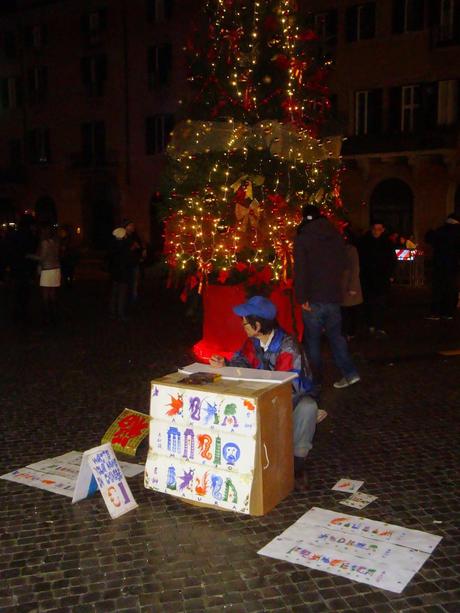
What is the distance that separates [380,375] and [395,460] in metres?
2.78

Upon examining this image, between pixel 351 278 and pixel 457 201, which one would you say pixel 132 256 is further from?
pixel 457 201

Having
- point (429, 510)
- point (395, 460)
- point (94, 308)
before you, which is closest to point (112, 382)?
point (395, 460)

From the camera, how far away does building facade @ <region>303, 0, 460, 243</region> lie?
22250 millimetres

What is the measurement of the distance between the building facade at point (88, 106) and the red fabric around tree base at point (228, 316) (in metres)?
21.2

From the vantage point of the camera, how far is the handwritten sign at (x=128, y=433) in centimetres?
526

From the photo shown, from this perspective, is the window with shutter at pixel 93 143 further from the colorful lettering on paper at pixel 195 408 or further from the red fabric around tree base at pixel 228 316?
the colorful lettering on paper at pixel 195 408

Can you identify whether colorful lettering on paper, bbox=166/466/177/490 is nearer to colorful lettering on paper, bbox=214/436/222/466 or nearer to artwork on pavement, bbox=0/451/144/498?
A: colorful lettering on paper, bbox=214/436/222/466

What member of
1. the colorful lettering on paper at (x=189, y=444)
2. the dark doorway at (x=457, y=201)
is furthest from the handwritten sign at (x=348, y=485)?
the dark doorway at (x=457, y=201)

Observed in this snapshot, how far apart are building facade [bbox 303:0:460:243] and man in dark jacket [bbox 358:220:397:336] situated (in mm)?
12446

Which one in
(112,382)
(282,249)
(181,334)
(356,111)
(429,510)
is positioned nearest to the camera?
(429,510)

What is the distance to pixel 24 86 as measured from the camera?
34812mm

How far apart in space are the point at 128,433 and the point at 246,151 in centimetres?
404

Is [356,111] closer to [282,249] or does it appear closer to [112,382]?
[282,249]

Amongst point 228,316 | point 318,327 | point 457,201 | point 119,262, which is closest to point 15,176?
point 457,201
